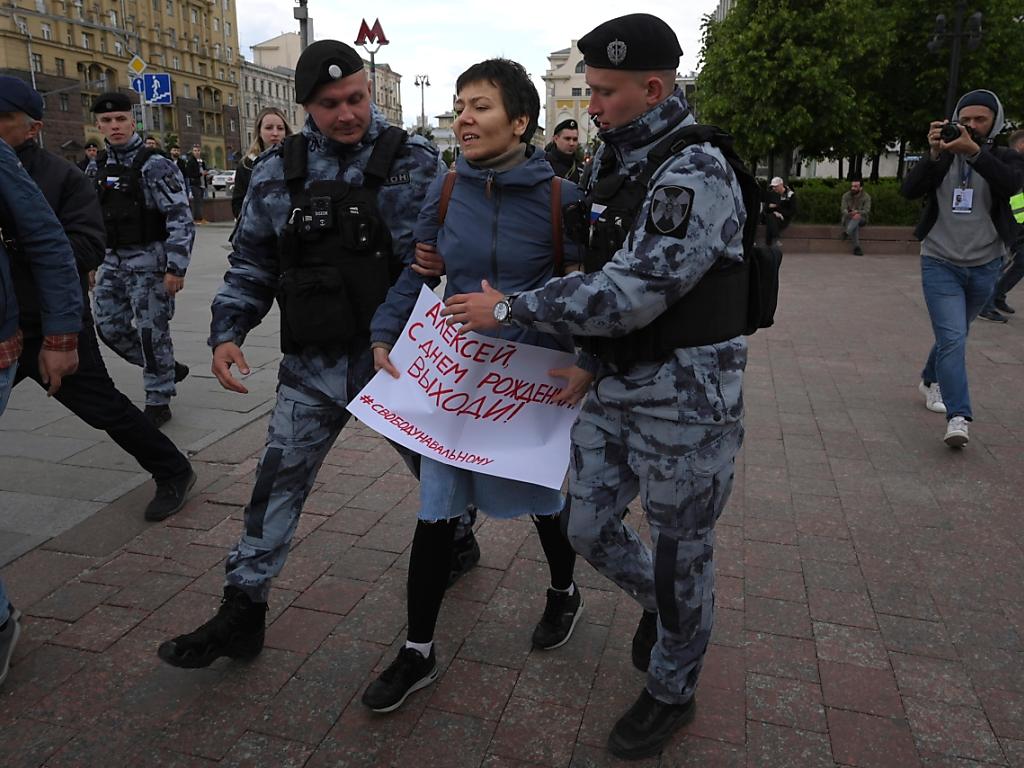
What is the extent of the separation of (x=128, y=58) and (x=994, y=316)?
80857mm

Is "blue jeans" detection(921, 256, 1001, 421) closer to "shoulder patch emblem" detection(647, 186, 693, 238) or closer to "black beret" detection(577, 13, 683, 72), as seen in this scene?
"black beret" detection(577, 13, 683, 72)

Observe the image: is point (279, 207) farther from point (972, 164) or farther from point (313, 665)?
point (972, 164)

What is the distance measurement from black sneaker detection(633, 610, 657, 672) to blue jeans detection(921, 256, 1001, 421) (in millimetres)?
3219

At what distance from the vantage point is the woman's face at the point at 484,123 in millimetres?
2438

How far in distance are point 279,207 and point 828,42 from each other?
21.0 metres

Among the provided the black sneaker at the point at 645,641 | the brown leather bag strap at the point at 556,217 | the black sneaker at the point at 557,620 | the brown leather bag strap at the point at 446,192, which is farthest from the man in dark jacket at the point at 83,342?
the black sneaker at the point at 645,641

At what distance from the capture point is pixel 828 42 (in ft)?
67.9

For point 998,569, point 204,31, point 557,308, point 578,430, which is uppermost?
point 204,31

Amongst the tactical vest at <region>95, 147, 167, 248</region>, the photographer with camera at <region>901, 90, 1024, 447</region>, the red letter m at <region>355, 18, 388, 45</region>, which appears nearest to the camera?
the photographer with camera at <region>901, 90, 1024, 447</region>

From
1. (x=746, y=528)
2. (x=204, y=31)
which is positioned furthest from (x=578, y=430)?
(x=204, y=31)

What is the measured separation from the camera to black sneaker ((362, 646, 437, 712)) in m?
2.59

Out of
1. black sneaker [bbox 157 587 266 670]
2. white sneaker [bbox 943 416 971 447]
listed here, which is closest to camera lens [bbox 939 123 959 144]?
white sneaker [bbox 943 416 971 447]

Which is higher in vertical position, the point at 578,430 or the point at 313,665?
the point at 578,430

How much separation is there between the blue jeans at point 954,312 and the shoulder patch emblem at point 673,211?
3.75 metres
